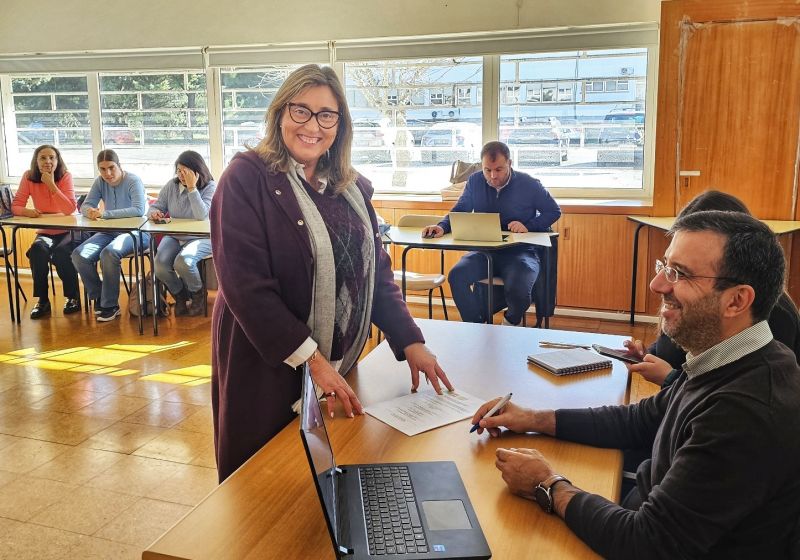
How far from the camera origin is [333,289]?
1.67m

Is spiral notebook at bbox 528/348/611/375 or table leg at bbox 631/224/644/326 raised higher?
spiral notebook at bbox 528/348/611/375

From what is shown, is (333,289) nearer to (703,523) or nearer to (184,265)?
(703,523)

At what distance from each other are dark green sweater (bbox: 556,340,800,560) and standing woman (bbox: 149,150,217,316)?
4699mm

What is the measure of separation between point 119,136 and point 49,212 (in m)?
1.30

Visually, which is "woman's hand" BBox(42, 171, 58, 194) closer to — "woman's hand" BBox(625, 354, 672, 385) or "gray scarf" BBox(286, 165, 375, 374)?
"gray scarf" BBox(286, 165, 375, 374)

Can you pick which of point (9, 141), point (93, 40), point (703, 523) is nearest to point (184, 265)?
point (93, 40)

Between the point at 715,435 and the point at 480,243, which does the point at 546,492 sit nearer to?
the point at 715,435

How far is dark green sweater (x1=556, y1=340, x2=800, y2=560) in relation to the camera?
104 cm

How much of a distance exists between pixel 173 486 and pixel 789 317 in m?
2.29

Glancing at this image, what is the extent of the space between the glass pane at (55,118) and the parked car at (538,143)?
425 centimetres

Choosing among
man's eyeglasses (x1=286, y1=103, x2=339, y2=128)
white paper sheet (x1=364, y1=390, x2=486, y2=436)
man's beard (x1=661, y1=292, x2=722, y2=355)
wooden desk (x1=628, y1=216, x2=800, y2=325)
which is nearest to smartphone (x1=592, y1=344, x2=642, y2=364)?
white paper sheet (x1=364, y1=390, x2=486, y2=436)

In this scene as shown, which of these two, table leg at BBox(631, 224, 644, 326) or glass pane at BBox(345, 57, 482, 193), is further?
glass pane at BBox(345, 57, 482, 193)

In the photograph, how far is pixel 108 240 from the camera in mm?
5879

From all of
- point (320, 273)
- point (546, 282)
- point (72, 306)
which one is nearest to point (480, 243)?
point (546, 282)
